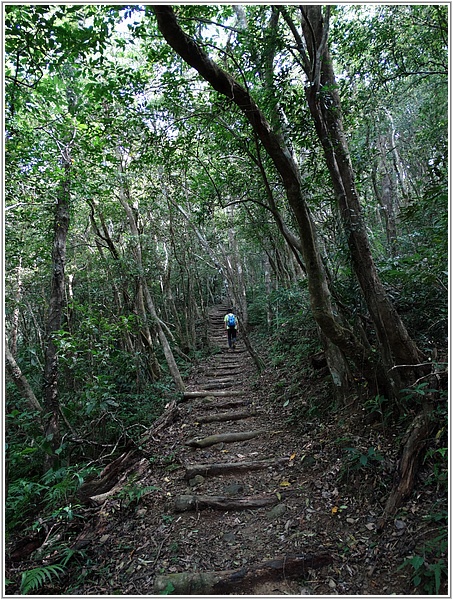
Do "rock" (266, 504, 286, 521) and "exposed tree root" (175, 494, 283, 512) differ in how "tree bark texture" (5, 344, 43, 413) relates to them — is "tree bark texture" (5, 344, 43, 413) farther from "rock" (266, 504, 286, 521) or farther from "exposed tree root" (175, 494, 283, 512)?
"rock" (266, 504, 286, 521)

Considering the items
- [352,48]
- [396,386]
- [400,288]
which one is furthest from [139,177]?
[396,386]

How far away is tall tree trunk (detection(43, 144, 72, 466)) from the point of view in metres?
6.25

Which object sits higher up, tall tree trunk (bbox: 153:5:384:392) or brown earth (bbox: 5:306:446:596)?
tall tree trunk (bbox: 153:5:384:392)

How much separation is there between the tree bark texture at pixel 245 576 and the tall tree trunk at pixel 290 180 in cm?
234

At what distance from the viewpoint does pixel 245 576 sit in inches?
128

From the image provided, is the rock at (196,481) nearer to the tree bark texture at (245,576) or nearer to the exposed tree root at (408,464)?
the tree bark texture at (245,576)

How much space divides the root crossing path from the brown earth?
0.01 metres

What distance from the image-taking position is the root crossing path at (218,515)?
3.29 m

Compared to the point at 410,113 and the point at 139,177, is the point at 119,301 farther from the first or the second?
the point at 410,113

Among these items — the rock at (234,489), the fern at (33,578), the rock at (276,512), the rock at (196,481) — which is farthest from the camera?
the rock at (196,481)

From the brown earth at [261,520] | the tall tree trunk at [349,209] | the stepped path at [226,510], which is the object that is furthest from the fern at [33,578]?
the tall tree trunk at [349,209]

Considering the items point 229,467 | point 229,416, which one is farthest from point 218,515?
point 229,416

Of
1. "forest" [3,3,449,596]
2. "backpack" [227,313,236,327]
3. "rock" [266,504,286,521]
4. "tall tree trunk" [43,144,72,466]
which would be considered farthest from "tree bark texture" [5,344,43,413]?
"backpack" [227,313,236,327]

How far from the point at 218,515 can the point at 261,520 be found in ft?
2.00
